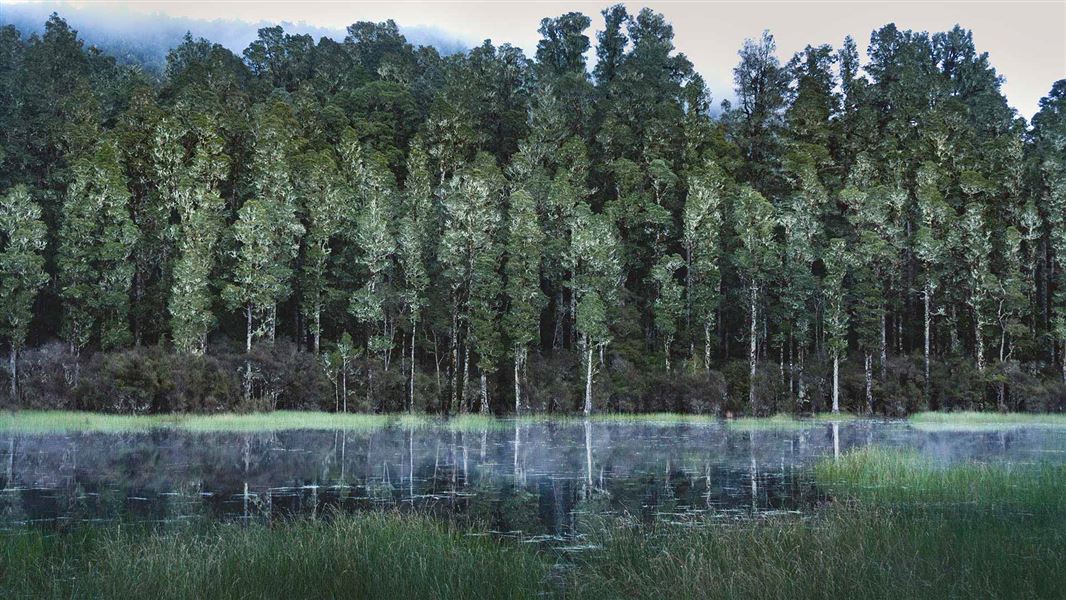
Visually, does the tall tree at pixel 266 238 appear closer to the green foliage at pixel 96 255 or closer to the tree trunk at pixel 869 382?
the green foliage at pixel 96 255

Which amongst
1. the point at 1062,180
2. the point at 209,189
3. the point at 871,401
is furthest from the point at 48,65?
the point at 1062,180

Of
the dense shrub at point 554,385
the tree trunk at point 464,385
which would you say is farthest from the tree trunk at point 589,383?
the tree trunk at point 464,385

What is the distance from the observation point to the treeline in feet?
178

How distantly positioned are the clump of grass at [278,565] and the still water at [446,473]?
8.14ft

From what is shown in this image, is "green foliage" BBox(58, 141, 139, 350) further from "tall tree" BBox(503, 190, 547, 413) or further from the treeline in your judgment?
"tall tree" BBox(503, 190, 547, 413)

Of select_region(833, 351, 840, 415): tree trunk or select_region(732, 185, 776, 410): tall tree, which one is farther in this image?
select_region(732, 185, 776, 410): tall tree

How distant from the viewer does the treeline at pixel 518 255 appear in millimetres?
54281

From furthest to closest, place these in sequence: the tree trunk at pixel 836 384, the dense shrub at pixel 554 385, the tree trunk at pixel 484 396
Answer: the tree trunk at pixel 836 384
the tree trunk at pixel 484 396
the dense shrub at pixel 554 385

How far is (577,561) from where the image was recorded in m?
12.9

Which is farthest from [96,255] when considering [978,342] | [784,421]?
[978,342]

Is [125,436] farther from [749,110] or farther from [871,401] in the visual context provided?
[749,110]

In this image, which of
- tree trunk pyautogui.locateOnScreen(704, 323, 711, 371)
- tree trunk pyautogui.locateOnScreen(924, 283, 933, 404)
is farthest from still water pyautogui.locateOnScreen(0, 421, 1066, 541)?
tree trunk pyautogui.locateOnScreen(704, 323, 711, 371)

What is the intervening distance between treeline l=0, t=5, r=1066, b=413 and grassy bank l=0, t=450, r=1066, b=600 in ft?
128

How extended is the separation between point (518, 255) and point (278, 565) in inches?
1894
